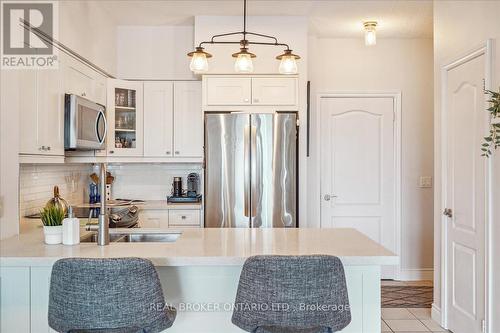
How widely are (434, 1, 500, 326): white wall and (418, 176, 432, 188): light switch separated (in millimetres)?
1263

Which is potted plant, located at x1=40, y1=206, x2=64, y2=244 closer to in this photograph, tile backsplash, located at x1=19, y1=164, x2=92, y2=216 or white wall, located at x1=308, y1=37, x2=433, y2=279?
tile backsplash, located at x1=19, y1=164, x2=92, y2=216

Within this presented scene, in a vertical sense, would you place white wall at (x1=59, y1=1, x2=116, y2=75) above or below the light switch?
above

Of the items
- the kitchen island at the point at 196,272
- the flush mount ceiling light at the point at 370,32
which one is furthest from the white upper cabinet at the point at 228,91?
the kitchen island at the point at 196,272

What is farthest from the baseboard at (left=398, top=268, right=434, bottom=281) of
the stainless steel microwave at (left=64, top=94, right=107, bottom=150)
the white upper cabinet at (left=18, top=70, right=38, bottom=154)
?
the white upper cabinet at (left=18, top=70, right=38, bottom=154)

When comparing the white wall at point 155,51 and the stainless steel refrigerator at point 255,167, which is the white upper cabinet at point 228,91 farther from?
the white wall at point 155,51

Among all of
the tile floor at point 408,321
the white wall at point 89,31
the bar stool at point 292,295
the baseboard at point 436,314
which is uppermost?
the white wall at point 89,31

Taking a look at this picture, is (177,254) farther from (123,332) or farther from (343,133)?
(343,133)

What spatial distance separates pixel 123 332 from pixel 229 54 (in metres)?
2.98

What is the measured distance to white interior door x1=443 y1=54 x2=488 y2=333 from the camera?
2938mm

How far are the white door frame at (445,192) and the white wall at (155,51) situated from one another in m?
2.45

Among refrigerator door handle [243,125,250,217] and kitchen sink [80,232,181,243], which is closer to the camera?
kitchen sink [80,232,181,243]

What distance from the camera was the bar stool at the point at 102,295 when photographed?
5.52 ft

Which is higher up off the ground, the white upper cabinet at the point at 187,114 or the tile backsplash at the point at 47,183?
the white upper cabinet at the point at 187,114

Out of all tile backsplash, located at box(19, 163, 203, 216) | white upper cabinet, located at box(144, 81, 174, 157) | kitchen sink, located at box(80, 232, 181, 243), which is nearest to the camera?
kitchen sink, located at box(80, 232, 181, 243)
